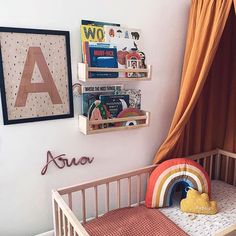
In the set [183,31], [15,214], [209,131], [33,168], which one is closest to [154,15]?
[183,31]

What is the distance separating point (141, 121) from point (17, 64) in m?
0.95

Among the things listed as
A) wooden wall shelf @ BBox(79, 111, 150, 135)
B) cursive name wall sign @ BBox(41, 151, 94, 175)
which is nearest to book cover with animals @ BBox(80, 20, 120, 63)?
wooden wall shelf @ BBox(79, 111, 150, 135)

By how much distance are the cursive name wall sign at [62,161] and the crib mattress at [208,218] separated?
2.26 feet

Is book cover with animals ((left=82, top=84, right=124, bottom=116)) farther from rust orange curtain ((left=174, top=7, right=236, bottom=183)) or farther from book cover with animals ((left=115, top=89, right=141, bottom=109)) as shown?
rust orange curtain ((left=174, top=7, right=236, bottom=183))

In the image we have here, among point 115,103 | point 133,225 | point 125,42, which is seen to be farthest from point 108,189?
point 125,42

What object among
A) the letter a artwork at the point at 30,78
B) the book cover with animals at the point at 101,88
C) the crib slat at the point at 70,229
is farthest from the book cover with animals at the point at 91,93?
the crib slat at the point at 70,229

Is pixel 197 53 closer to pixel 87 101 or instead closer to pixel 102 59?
pixel 102 59

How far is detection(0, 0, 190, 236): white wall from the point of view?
157 centimetres

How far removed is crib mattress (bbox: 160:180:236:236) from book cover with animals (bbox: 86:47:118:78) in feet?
3.62

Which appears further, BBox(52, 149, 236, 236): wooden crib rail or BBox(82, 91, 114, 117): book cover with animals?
BBox(82, 91, 114, 117): book cover with animals

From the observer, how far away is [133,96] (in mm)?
1911

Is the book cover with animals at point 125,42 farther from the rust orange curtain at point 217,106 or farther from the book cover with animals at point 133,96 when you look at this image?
the rust orange curtain at point 217,106

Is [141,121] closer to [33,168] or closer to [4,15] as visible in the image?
[33,168]

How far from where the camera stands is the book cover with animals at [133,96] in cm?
188
